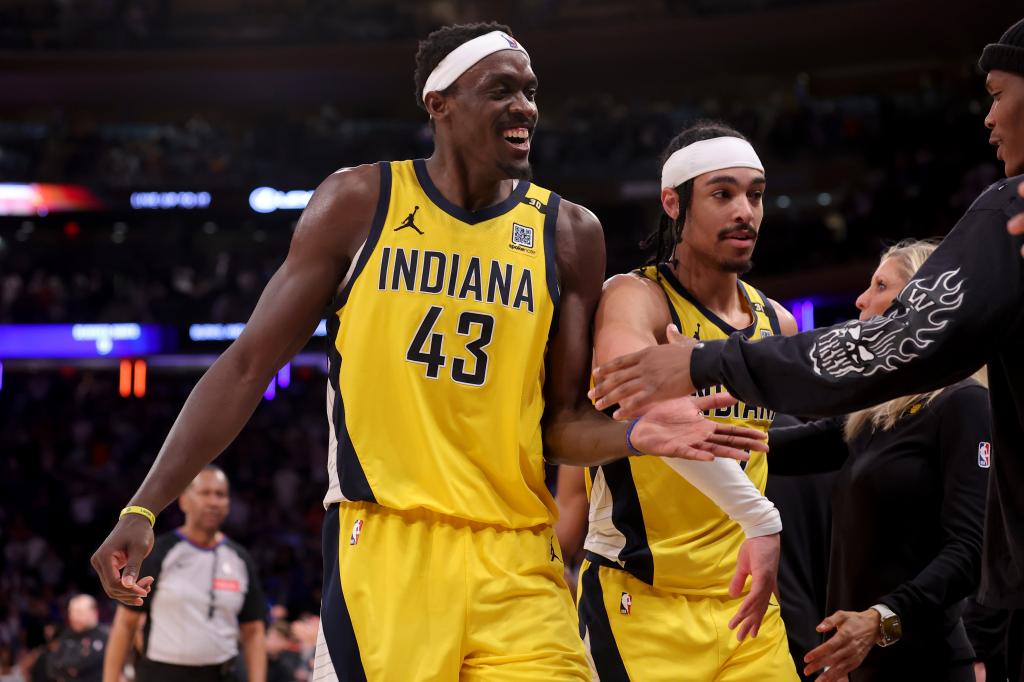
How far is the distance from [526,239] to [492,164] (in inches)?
9.7

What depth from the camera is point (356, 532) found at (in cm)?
346

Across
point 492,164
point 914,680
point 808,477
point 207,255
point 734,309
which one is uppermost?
point 207,255

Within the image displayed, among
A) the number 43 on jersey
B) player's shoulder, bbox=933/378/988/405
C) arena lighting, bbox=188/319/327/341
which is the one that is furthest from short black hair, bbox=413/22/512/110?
arena lighting, bbox=188/319/327/341

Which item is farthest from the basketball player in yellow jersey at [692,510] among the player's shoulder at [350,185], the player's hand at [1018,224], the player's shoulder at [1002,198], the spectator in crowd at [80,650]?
the spectator in crowd at [80,650]

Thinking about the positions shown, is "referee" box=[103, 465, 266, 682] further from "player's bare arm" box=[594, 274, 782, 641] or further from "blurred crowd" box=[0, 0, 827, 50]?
"blurred crowd" box=[0, 0, 827, 50]

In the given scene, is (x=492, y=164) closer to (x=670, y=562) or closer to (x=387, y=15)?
(x=670, y=562)

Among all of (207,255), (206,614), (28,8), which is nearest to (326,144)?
(207,255)

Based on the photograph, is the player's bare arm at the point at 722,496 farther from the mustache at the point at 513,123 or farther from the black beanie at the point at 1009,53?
the black beanie at the point at 1009,53

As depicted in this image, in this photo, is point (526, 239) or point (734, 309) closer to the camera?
point (526, 239)

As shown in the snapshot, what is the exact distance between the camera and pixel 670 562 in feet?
13.0

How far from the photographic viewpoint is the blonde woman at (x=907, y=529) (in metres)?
3.96

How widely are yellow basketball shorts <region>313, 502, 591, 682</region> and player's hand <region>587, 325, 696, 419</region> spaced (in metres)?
0.54

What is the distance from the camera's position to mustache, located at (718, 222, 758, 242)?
166 inches

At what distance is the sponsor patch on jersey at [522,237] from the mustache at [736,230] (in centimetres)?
83
